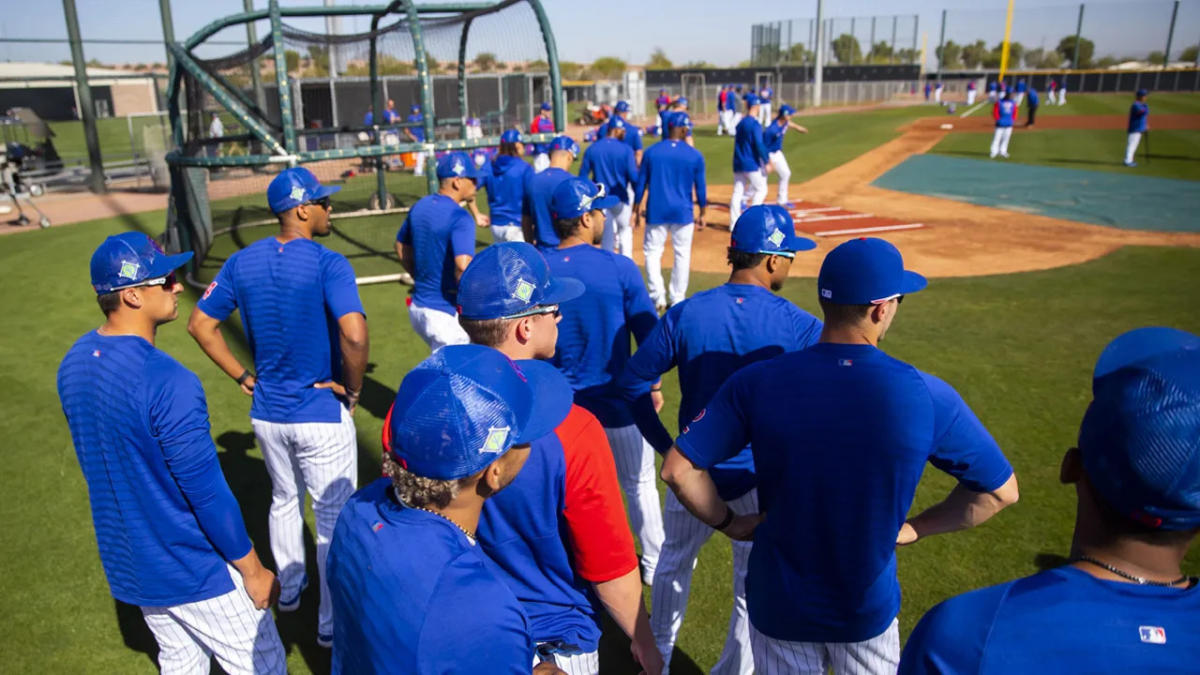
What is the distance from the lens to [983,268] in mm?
11383

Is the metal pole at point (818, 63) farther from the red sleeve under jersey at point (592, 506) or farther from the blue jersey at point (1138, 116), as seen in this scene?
the red sleeve under jersey at point (592, 506)

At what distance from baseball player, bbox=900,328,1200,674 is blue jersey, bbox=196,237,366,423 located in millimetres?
3445

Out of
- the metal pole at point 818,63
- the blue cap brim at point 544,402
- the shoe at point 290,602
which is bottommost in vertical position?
the shoe at point 290,602

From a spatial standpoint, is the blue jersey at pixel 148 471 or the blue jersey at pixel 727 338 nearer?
the blue jersey at pixel 148 471

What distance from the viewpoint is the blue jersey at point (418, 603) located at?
1.60 m

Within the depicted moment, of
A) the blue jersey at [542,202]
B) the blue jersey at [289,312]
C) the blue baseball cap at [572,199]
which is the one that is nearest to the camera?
the blue jersey at [289,312]

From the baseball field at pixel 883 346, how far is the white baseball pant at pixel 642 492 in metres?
0.33

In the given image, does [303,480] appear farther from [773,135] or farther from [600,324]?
[773,135]

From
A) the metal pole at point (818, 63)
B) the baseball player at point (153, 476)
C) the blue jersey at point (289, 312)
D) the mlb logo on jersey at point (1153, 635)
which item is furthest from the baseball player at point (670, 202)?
the metal pole at point (818, 63)

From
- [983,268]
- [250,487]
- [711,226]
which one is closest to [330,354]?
[250,487]

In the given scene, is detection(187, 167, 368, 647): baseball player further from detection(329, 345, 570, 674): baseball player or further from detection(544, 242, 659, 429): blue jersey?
detection(329, 345, 570, 674): baseball player

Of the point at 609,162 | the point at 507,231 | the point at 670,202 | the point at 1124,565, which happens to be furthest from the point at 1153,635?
the point at 609,162

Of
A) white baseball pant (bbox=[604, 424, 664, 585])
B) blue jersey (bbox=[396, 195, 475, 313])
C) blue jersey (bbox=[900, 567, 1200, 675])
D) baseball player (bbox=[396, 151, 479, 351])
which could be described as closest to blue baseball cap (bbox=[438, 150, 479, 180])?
baseball player (bbox=[396, 151, 479, 351])

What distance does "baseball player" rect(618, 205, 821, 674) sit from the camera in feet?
11.3
